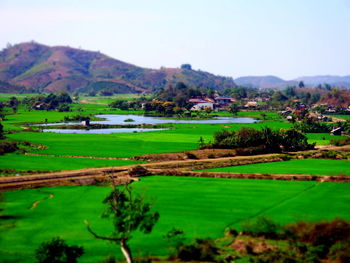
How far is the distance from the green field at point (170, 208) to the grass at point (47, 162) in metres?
10.2

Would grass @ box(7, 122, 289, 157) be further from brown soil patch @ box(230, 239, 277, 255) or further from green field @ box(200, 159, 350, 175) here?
brown soil patch @ box(230, 239, 277, 255)

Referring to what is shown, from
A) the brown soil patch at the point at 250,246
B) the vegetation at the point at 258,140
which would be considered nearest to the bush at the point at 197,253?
the brown soil patch at the point at 250,246

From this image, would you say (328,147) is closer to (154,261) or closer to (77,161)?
(77,161)

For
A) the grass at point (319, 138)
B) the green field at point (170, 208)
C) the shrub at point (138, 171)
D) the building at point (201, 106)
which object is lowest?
the green field at point (170, 208)

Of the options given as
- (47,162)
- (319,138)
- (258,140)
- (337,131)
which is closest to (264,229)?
(47,162)

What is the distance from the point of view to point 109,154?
2825 inches

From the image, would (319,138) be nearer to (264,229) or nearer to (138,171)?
Result: (138,171)

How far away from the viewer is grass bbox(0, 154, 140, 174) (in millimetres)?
59219

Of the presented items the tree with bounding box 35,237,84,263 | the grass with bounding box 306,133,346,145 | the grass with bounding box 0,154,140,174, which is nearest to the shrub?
the grass with bounding box 0,154,140,174

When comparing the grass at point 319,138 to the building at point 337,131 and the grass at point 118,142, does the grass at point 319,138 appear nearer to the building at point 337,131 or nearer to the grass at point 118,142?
the building at point 337,131

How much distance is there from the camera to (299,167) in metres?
61.4

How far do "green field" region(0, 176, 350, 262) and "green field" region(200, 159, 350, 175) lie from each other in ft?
17.8

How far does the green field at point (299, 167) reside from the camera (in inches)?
2295

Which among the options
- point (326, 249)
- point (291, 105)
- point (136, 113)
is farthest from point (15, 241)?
point (291, 105)
